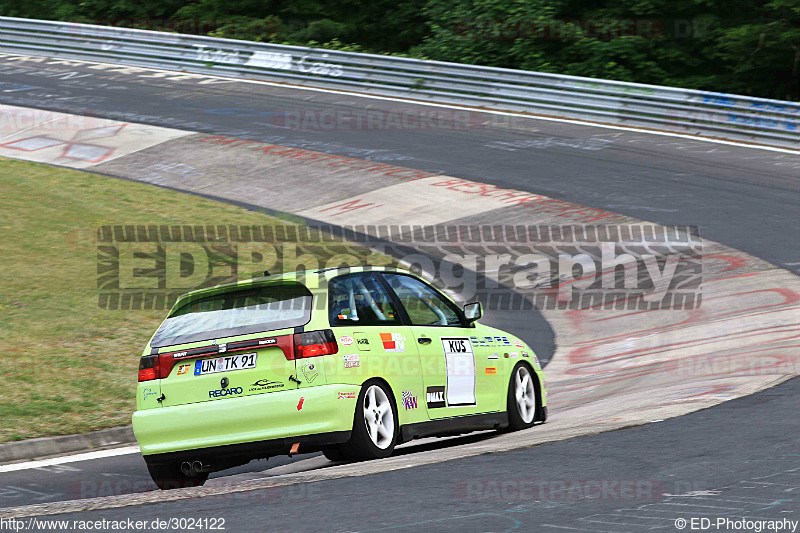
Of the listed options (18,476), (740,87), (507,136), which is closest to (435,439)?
(18,476)

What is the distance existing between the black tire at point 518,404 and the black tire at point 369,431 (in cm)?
175

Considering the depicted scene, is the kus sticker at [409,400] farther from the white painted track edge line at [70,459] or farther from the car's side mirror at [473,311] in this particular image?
the white painted track edge line at [70,459]

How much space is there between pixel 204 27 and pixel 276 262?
23.1 meters

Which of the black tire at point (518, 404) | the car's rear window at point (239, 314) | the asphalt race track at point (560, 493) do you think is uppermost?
the car's rear window at point (239, 314)

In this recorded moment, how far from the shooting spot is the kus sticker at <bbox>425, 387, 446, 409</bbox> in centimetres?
806

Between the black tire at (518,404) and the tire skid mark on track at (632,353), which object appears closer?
the tire skid mark on track at (632,353)

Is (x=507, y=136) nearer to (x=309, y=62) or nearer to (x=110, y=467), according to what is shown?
(x=309, y=62)

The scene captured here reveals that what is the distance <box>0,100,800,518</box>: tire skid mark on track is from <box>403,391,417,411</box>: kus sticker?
37 centimetres

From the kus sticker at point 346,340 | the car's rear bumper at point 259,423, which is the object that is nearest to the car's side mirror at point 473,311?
the kus sticker at point 346,340

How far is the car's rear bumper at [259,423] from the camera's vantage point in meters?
7.02

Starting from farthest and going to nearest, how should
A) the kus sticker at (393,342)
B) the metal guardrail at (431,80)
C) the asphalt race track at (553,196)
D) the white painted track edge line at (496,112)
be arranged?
A: the metal guardrail at (431,80) → the white painted track edge line at (496,112) → the kus sticker at (393,342) → the asphalt race track at (553,196)

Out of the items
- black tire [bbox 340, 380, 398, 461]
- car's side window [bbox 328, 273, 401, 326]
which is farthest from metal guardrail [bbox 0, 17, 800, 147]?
black tire [bbox 340, 380, 398, 461]

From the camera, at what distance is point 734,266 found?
49.4 ft

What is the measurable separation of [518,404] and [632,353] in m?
3.67
